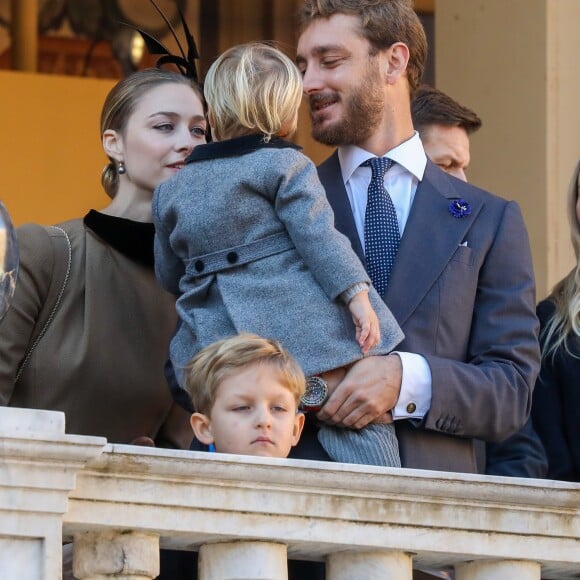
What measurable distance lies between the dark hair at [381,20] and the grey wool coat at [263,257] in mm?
552

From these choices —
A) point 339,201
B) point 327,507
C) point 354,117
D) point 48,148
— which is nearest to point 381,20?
point 354,117

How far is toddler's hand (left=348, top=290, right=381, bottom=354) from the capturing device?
379 cm

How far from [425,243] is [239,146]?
475 mm

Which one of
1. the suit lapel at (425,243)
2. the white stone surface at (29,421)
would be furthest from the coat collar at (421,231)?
the white stone surface at (29,421)

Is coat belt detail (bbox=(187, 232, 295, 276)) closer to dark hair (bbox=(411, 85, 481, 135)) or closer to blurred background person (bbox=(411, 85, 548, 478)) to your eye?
blurred background person (bbox=(411, 85, 548, 478))

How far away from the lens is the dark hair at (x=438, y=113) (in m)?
5.06

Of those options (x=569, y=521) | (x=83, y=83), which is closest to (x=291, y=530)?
(x=569, y=521)

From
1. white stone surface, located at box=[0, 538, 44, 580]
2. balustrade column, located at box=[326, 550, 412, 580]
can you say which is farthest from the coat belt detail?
white stone surface, located at box=[0, 538, 44, 580]

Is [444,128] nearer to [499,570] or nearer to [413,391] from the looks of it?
[413,391]

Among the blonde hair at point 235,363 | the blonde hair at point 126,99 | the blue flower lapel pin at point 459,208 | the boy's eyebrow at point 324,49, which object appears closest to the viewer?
the blonde hair at point 235,363

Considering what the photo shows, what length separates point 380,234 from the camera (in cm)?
416

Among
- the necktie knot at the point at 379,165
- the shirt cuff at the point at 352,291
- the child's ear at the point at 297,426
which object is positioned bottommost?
the child's ear at the point at 297,426

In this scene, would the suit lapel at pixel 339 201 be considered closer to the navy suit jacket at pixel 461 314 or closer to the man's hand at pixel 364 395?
the navy suit jacket at pixel 461 314

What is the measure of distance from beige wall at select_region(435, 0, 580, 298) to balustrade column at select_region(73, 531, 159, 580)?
3316mm
